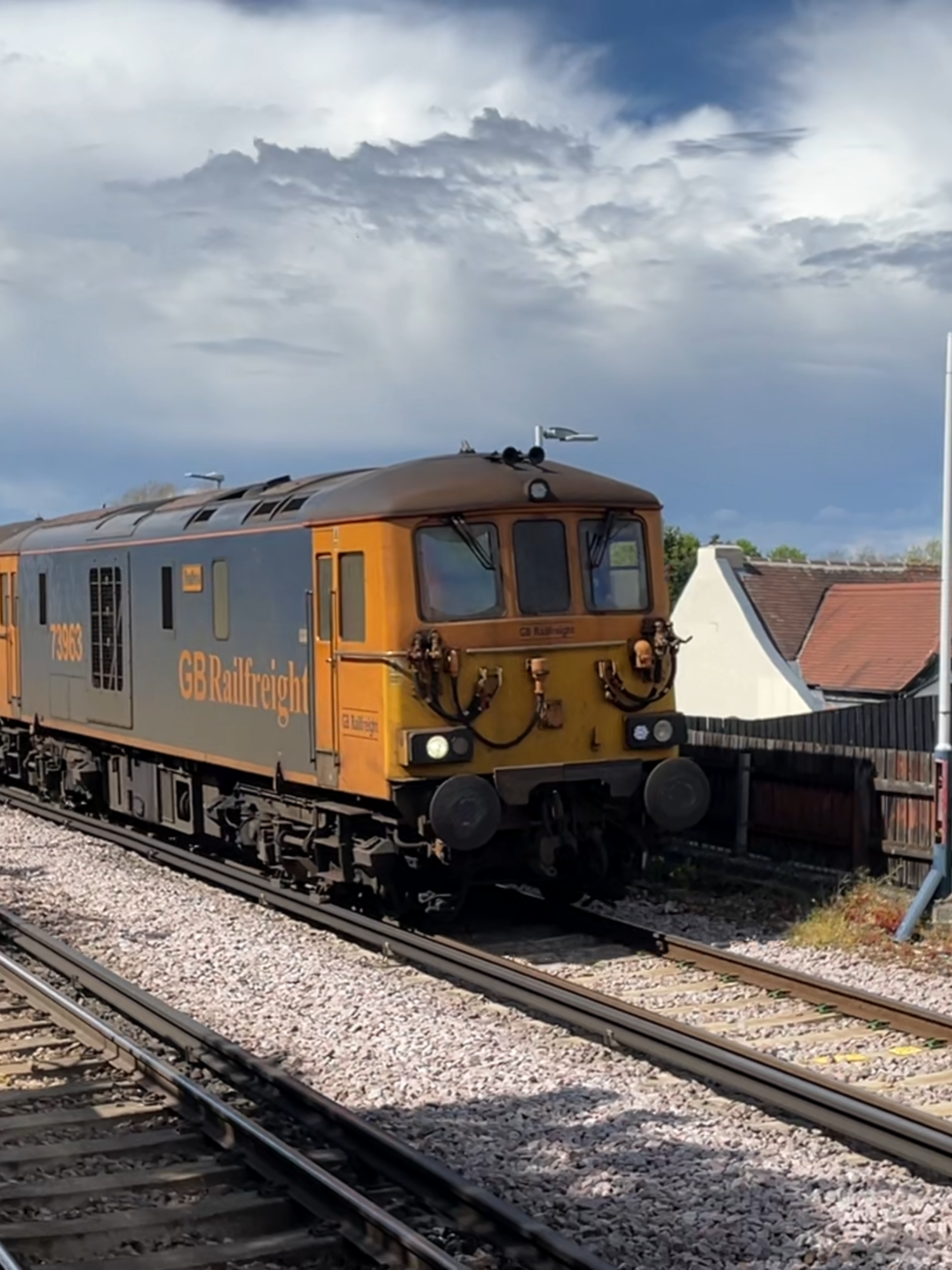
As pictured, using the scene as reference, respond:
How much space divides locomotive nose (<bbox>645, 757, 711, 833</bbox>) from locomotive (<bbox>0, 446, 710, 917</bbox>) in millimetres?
13

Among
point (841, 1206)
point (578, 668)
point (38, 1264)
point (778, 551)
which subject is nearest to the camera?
point (38, 1264)

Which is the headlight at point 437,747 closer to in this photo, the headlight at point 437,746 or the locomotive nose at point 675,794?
the headlight at point 437,746

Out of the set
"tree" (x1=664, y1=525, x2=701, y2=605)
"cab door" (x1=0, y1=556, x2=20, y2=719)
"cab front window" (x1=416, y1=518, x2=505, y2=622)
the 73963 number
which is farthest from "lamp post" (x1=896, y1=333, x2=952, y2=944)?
"tree" (x1=664, y1=525, x2=701, y2=605)

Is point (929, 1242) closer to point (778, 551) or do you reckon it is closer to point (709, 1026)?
point (709, 1026)

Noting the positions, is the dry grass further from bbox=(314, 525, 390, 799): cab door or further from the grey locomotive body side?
the grey locomotive body side

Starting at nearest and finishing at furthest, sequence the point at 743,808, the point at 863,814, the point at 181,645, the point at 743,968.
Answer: the point at 743,968 → the point at 863,814 → the point at 743,808 → the point at 181,645

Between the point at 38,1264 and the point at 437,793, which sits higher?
the point at 437,793

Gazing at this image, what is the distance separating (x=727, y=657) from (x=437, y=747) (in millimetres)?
19531

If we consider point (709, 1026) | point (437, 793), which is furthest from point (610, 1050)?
point (437, 793)

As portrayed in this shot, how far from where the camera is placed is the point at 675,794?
11477 mm

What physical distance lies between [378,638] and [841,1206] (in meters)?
5.66

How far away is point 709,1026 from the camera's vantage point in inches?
364

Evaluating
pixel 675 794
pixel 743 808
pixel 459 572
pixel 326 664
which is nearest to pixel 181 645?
pixel 326 664

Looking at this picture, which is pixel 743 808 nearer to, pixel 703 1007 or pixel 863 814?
pixel 863 814
